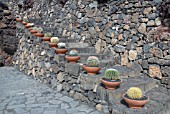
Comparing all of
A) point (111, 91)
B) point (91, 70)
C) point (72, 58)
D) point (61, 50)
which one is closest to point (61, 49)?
point (61, 50)

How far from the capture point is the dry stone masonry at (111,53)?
4133 mm

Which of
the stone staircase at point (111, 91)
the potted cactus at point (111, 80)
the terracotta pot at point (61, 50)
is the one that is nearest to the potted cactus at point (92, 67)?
the stone staircase at point (111, 91)

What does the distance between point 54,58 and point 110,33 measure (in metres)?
1.87

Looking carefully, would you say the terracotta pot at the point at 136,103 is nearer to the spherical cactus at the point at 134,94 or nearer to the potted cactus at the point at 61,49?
the spherical cactus at the point at 134,94

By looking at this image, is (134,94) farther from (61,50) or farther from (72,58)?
(61,50)

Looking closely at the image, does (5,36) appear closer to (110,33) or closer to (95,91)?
(110,33)

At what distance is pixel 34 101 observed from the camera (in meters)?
4.65

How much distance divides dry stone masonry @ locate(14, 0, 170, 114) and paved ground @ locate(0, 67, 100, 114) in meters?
0.26

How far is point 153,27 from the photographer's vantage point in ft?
15.3

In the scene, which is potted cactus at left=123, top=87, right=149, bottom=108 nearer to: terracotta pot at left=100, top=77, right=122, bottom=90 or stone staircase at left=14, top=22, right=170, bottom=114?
stone staircase at left=14, top=22, right=170, bottom=114

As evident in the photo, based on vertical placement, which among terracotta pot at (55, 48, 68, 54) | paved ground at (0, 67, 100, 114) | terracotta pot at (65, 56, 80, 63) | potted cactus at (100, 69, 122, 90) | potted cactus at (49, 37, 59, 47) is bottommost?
paved ground at (0, 67, 100, 114)

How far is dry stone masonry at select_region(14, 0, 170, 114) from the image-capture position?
4.13 m

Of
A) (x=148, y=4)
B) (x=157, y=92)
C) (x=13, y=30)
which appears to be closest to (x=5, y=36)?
(x=13, y=30)

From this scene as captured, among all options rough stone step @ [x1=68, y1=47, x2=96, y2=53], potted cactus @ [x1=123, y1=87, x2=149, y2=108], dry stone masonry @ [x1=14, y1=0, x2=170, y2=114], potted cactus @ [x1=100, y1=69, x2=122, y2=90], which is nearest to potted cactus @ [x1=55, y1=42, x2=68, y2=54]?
dry stone masonry @ [x1=14, y1=0, x2=170, y2=114]
